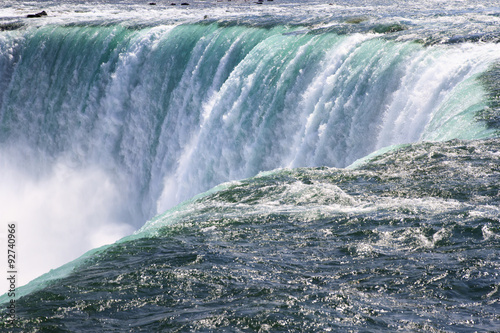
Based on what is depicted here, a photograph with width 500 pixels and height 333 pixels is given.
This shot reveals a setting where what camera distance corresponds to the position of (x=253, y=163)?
60.3 ft

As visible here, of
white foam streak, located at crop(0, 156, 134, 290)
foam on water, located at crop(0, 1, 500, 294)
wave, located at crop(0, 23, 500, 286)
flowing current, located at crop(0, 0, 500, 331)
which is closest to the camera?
flowing current, located at crop(0, 0, 500, 331)

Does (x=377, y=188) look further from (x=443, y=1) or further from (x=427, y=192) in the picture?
(x=443, y=1)

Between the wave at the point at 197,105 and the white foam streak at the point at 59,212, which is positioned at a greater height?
the wave at the point at 197,105

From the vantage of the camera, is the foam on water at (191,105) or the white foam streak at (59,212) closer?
the foam on water at (191,105)

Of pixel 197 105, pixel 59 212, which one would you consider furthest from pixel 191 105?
pixel 59 212

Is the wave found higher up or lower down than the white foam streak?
higher up

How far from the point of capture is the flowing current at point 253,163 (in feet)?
24.3

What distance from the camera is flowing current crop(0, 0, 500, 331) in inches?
292

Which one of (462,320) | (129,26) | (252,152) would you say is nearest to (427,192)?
(462,320)

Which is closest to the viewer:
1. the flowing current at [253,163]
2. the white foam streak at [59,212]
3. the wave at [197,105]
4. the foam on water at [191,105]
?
the flowing current at [253,163]

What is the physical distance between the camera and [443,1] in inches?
1554

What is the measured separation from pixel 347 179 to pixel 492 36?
34.3 feet

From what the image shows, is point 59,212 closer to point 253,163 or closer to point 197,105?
point 197,105

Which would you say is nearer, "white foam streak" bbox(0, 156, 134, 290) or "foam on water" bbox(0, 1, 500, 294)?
"foam on water" bbox(0, 1, 500, 294)
